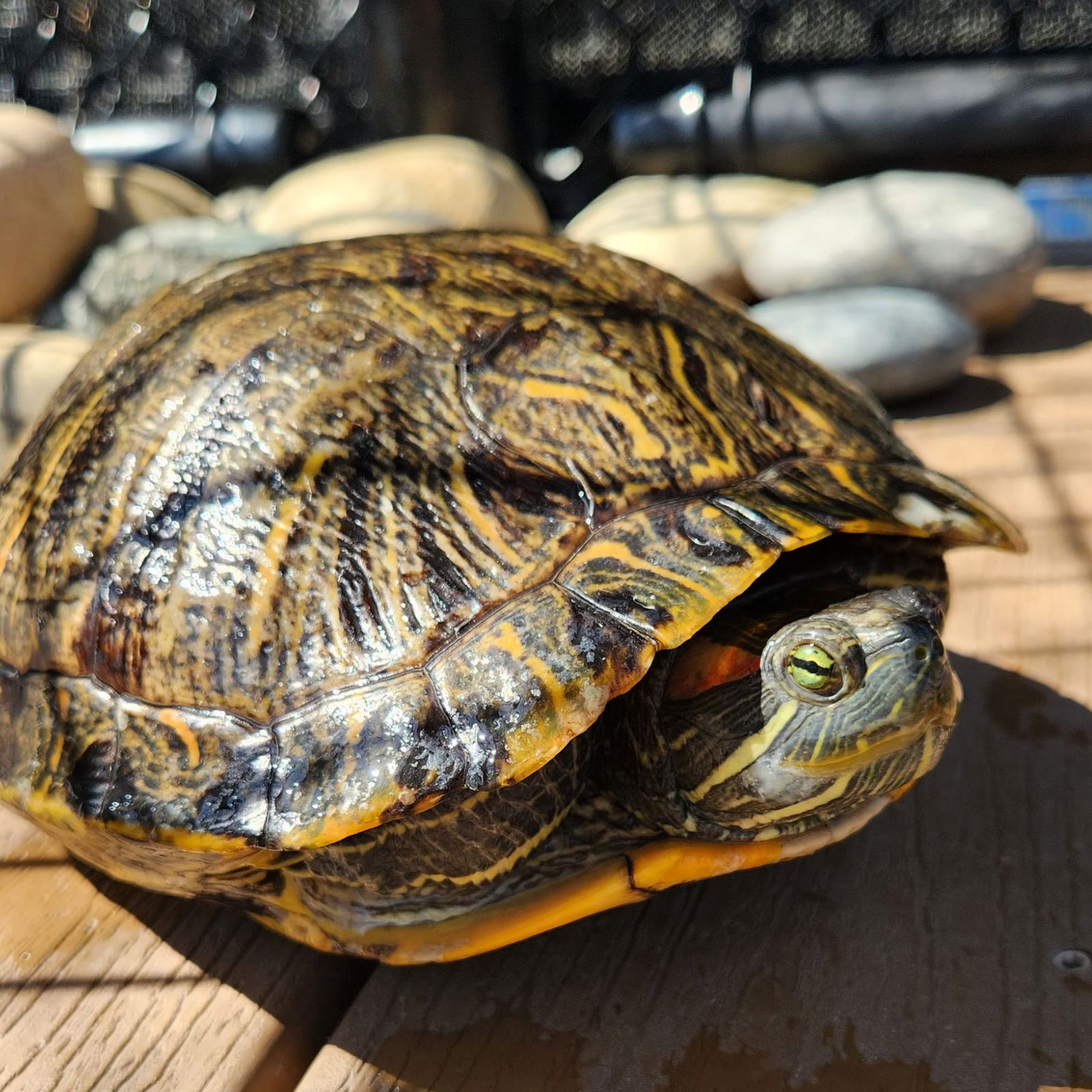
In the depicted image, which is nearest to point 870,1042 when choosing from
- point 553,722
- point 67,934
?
point 553,722

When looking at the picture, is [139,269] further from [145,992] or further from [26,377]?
[145,992]

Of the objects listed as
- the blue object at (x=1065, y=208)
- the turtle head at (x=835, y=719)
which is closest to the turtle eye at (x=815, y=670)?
the turtle head at (x=835, y=719)

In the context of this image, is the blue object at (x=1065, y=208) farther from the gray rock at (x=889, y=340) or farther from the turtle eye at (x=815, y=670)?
the turtle eye at (x=815, y=670)

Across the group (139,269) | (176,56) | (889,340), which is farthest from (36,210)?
(889,340)

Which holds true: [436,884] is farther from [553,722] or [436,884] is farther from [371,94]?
[371,94]

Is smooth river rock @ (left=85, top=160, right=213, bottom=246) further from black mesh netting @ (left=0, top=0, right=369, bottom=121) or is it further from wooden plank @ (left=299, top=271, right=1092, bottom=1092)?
wooden plank @ (left=299, top=271, right=1092, bottom=1092)

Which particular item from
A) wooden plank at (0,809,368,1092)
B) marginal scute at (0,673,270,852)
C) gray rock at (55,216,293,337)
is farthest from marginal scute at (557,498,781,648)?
gray rock at (55,216,293,337)
